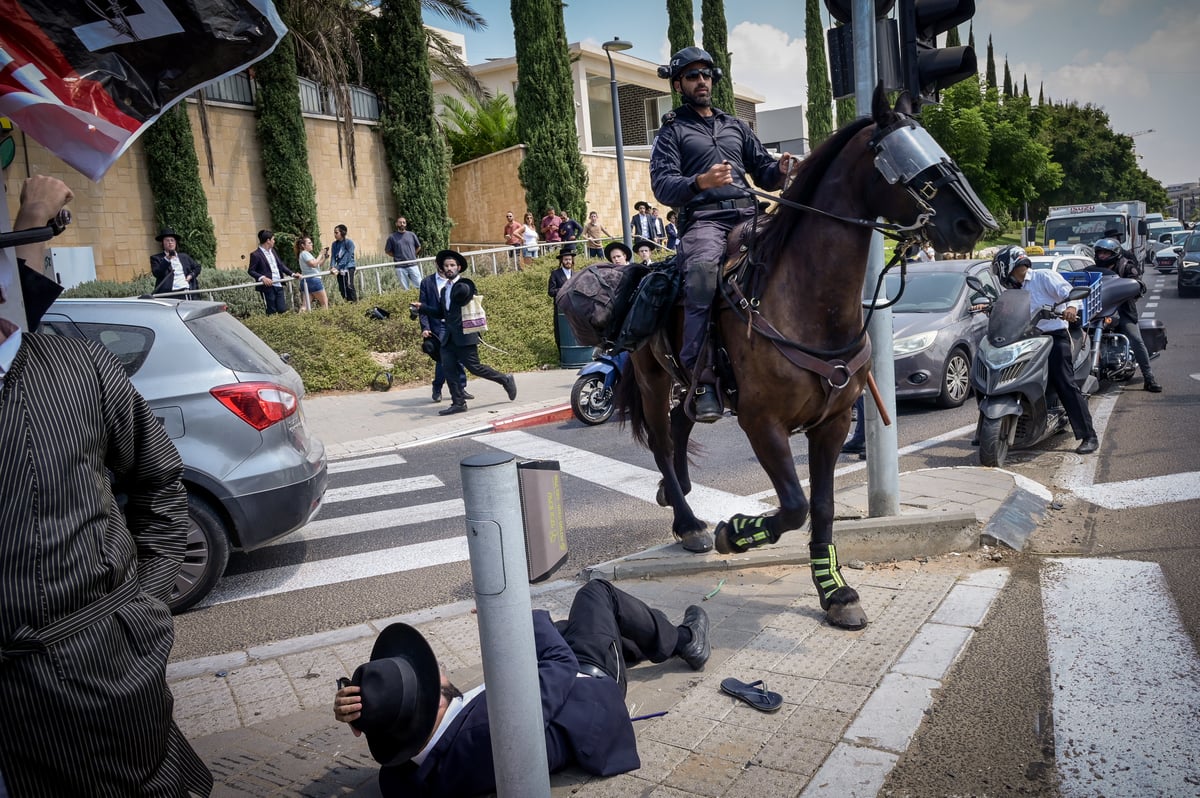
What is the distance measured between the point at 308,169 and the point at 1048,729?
22226mm

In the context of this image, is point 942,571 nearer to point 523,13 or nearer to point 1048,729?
point 1048,729

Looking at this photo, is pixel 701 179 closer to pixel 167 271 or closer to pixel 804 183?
pixel 804 183

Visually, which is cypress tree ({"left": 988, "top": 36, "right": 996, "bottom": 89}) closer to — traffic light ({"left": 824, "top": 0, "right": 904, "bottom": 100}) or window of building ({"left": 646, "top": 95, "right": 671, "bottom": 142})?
window of building ({"left": 646, "top": 95, "right": 671, "bottom": 142})

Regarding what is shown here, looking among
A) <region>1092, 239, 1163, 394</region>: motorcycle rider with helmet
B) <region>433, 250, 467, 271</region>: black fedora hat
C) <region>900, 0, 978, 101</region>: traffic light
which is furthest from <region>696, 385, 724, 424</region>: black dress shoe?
<region>1092, 239, 1163, 394</region>: motorcycle rider with helmet

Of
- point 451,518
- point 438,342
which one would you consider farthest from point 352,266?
point 451,518

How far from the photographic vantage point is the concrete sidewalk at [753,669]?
3.48 metres

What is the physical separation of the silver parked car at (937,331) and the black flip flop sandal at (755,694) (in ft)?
24.2

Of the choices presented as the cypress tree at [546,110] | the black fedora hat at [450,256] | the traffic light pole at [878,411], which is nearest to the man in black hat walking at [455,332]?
the black fedora hat at [450,256]

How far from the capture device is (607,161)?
1312 inches

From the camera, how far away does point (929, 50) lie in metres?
5.47

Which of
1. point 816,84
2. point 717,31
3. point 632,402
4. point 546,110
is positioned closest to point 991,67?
point 816,84

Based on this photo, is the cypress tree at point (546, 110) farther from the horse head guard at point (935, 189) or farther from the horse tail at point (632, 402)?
the horse head guard at point (935, 189)

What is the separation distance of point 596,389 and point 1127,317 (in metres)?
6.62

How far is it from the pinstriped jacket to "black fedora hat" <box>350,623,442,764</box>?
57cm
